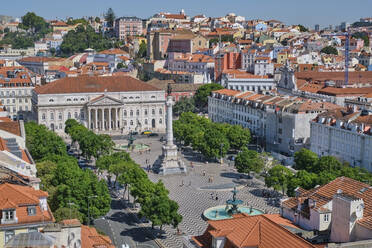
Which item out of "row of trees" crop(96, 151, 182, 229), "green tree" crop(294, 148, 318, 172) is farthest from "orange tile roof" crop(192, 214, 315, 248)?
"green tree" crop(294, 148, 318, 172)

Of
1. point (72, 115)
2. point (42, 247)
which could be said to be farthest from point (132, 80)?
point (42, 247)

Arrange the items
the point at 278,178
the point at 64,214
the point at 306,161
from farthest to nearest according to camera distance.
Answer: the point at 306,161 < the point at 278,178 < the point at 64,214

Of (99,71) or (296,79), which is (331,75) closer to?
(296,79)

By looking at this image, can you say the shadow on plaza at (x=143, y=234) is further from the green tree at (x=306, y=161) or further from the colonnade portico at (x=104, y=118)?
the colonnade portico at (x=104, y=118)

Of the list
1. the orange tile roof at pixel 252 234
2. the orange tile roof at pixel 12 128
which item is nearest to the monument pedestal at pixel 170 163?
the orange tile roof at pixel 12 128

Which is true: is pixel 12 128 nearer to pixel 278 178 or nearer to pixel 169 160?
pixel 169 160

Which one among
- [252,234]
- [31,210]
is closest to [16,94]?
[31,210]
